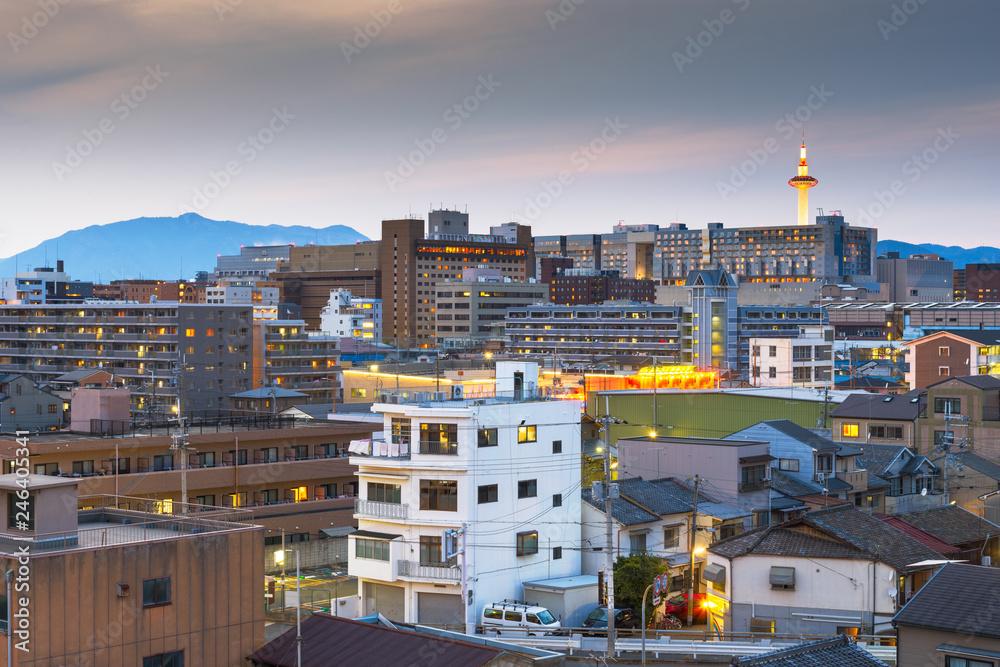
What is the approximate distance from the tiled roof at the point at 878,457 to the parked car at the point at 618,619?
50.6ft

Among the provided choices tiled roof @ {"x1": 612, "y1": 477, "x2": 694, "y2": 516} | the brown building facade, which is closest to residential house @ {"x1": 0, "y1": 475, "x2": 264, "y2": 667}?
tiled roof @ {"x1": 612, "y1": 477, "x2": 694, "y2": 516}

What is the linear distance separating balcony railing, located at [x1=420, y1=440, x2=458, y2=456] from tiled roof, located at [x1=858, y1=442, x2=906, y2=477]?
739 inches

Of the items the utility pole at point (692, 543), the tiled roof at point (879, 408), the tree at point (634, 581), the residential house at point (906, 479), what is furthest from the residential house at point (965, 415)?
the tree at point (634, 581)

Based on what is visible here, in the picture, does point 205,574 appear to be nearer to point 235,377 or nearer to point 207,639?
point 207,639

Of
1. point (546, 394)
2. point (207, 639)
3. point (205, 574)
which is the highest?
point (546, 394)

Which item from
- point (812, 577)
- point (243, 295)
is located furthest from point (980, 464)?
point (243, 295)

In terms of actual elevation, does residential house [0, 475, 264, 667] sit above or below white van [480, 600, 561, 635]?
above

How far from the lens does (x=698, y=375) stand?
84.6 meters

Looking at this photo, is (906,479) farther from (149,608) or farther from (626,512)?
(149,608)

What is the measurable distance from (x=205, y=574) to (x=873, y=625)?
17618 mm

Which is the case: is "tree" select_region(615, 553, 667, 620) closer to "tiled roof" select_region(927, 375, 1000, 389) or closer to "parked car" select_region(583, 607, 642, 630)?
"parked car" select_region(583, 607, 642, 630)

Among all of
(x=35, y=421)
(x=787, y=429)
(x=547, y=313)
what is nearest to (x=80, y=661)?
(x=787, y=429)

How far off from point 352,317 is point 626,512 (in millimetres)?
133510

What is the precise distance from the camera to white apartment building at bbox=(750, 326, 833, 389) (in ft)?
313
